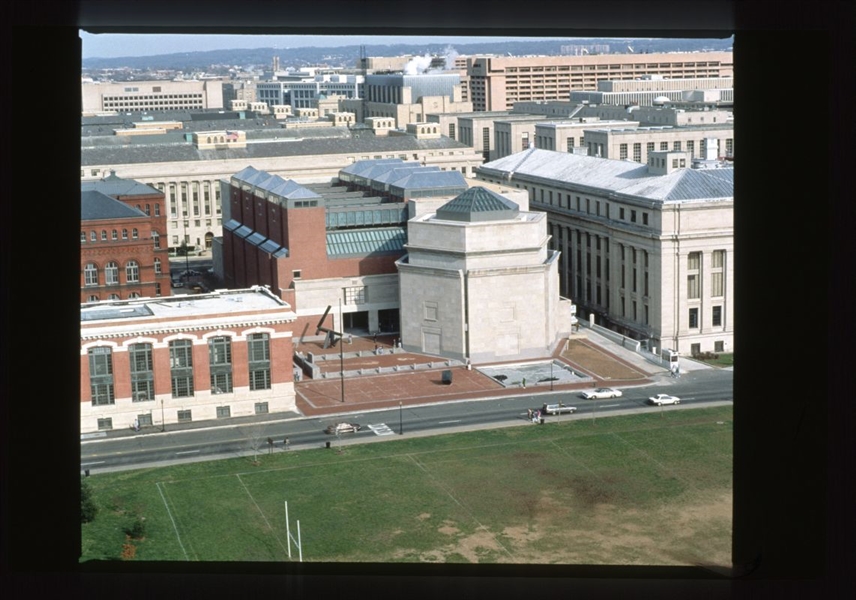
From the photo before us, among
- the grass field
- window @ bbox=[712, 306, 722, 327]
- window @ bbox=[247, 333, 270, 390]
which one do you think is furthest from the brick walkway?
window @ bbox=[712, 306, 722, 327]

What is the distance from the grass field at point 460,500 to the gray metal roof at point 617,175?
14998mm

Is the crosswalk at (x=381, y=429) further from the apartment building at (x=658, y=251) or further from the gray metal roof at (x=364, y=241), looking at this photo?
the apartment building at (x=658, y=251)

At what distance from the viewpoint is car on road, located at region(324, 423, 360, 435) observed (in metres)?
41.4

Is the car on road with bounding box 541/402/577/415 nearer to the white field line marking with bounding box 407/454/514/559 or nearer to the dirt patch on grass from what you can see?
the dirt patch on grass

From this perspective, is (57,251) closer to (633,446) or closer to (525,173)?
(633,446)

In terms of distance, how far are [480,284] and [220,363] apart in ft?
40.9

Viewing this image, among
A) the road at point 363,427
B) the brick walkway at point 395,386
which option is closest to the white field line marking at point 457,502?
the road at point 363,427

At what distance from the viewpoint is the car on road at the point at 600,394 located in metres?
45.6

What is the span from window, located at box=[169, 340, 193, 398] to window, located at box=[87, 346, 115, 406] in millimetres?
2105

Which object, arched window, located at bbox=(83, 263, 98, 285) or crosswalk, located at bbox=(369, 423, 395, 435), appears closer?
crosswalk, located at bbox=(369, 423, 395, 435)

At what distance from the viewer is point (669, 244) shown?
176 ft

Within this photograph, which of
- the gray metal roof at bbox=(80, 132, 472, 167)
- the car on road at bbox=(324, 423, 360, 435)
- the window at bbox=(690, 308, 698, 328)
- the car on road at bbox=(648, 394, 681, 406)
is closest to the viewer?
the car on road at bbox=(324, 423, 360, 435)

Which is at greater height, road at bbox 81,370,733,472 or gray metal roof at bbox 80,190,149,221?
gray metal roof at bbox 80,190,149,221

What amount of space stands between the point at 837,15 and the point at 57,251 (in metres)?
4.34
